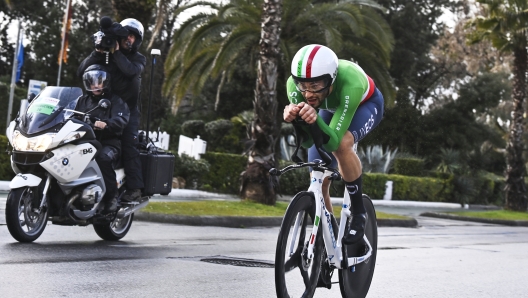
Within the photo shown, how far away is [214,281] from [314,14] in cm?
1949

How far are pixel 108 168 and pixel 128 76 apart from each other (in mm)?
1023

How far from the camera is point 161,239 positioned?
9.87 m

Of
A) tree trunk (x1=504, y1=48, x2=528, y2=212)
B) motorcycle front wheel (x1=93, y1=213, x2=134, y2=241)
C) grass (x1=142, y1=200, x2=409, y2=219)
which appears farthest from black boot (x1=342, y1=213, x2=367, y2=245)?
tree trunk (x1=504, y1=48, x2=528, y2=212)

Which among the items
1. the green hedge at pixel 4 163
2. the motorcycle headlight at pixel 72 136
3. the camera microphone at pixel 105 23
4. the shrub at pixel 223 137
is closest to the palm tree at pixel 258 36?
the shrub at pixel 223 137

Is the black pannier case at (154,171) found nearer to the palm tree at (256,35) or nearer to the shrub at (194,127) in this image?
the palm tree at (256,35)

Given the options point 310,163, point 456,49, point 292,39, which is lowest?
point 310,163

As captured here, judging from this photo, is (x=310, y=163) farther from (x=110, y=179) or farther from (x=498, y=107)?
(x=498, y=107)

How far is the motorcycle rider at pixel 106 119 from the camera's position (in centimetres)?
845

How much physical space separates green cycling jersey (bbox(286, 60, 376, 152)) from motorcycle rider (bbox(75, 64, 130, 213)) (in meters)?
3.45

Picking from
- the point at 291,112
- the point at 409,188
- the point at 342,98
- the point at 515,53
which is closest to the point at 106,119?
the point at 342,98

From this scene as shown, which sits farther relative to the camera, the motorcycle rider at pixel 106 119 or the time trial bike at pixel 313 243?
the motorcycle rider at pixel 106 119

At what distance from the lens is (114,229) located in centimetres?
917

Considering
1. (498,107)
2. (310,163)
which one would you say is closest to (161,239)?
(310,163)

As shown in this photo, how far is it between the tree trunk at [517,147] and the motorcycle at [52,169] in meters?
21.0
